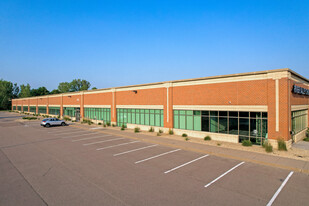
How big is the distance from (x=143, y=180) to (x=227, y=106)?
1208 cm

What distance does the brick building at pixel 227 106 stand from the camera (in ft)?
50.0

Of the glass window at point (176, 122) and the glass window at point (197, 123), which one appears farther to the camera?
the glass window at point (176, 122)

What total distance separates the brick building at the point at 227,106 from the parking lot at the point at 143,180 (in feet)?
19.0

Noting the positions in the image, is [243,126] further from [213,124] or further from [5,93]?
[5,93]

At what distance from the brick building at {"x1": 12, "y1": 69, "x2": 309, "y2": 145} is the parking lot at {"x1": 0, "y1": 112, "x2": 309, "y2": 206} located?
19.0 feet

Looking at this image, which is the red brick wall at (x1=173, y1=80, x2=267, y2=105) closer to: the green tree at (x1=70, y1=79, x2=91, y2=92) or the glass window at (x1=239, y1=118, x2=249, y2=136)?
the glass window at (x1=239, y1=118, x2=249, y2=136)

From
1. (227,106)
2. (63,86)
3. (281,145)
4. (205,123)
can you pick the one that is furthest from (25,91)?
(281,145)

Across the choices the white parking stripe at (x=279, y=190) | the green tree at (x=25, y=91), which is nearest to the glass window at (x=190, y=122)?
the white parking stripe at (x=279, y=190)

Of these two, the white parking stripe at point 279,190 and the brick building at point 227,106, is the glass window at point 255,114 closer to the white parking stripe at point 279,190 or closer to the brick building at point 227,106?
the brick building at point 227,106

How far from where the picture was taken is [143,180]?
29.7ft

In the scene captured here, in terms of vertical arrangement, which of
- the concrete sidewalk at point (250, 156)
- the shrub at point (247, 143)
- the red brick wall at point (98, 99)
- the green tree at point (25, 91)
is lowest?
the concrete sidewalk at point (250, 156)

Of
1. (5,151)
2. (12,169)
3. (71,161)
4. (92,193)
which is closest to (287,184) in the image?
(92,193)

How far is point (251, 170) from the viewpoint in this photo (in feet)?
34.3

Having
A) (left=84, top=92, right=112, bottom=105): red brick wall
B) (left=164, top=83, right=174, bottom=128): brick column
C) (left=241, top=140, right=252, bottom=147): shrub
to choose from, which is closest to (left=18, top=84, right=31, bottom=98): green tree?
(left=84, top=92, right=112, bottom=105): red brick wall
